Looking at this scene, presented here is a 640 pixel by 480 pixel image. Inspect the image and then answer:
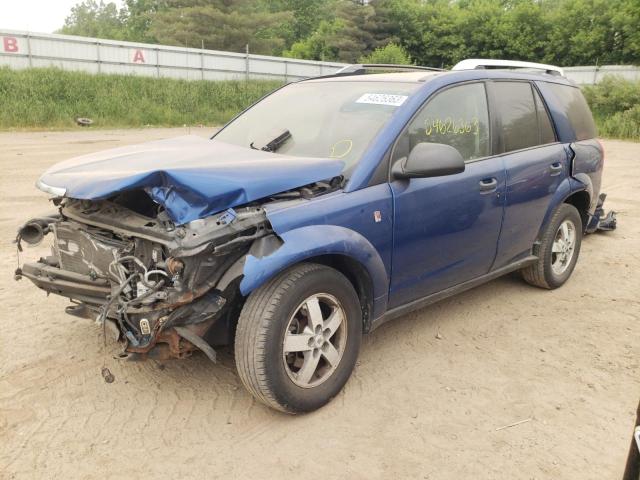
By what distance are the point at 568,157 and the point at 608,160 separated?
10.9 metres

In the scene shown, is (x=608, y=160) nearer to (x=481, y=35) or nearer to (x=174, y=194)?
(x=174, y=194)

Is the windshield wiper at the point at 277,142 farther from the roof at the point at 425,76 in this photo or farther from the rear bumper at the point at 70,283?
the rear bumper at the point at 70,283

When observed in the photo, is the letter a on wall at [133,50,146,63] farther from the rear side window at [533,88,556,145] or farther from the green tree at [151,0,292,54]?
the rear side window at [533,88,556,145]

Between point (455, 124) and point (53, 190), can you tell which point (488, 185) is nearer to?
point (455, 124)

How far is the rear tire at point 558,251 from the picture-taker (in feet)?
15.9

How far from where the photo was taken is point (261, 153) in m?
3.68

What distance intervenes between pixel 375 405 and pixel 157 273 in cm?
145

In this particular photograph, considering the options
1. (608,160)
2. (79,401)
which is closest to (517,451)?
(79,401)

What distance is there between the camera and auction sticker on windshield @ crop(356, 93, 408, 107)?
12.2 ft

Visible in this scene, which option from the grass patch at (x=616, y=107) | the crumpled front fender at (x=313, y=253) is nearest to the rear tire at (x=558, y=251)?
the crumpled front fender at (x=313, y=253)

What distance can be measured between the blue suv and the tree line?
37570mm

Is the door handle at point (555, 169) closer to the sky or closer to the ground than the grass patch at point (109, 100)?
Result: closer to the ground

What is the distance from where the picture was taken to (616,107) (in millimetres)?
24719

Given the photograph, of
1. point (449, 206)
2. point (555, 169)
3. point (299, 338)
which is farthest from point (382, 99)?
point (555, 169)
